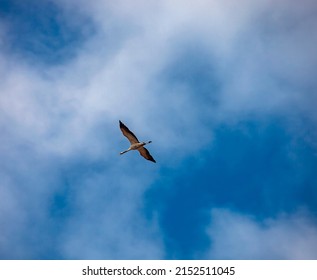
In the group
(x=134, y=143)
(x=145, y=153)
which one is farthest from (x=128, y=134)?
(x=145, y=153)

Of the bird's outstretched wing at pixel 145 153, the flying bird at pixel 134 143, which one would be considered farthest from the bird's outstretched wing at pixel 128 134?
the bird's outstretched wing at pixel 145 153

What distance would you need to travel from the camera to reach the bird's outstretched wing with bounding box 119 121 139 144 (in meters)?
52.5

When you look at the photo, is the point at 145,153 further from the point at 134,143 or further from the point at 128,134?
the point at 128,134

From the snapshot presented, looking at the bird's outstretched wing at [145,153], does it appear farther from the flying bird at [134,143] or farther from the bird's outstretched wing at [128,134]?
the bird's outstretched wing at [128,134]

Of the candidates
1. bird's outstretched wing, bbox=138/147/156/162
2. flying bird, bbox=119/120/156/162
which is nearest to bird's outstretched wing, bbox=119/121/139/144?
flying bird, bbox=119/120/156/162

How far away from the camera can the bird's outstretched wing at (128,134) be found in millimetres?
52469

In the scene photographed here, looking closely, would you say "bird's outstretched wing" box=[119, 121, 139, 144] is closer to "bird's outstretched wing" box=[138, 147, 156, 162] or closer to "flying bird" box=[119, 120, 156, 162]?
"flying bird" box=[119, 120, 156, 162]

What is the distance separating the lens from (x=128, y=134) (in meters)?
53.2

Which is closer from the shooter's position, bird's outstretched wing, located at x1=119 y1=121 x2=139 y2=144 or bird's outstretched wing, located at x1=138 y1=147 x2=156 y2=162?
Result: bird's outstretched wing, located at x1=119 y1=121 x2=139 y2=144
